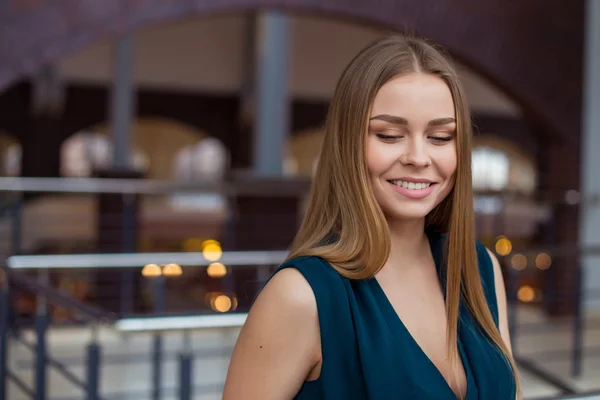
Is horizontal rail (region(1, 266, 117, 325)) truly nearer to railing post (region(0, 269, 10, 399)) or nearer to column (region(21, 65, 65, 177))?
railing post (region(0, 269, 10, 399))

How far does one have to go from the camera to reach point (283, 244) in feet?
16.1

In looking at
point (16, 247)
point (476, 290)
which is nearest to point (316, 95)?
point (16, 247)

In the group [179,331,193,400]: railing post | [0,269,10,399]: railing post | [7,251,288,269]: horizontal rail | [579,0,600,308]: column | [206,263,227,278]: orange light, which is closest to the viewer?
[179,331,193,400]: railing post

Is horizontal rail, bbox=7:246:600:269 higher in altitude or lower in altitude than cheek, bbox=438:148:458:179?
lower

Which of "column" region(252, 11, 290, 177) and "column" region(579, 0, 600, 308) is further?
"column" region(579, 0, 600, 308)

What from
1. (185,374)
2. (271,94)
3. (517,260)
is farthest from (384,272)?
(517,260)

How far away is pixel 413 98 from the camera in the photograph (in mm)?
771

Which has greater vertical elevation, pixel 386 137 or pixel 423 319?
pixel 386 137

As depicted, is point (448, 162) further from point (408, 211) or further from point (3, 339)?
point (3, 339)

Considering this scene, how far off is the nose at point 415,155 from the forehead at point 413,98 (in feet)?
0.09

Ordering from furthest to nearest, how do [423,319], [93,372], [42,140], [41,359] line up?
[42,140], [41,359], [93,372], [423,319]

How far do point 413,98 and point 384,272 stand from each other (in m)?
0.18

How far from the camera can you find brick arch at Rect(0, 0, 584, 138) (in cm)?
383

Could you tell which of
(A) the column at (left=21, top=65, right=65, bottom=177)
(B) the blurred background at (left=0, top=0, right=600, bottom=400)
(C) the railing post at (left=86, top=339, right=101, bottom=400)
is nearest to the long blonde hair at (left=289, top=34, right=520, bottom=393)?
(B) the blurred background at (left=0, top=0, right=600, bottom=400)
